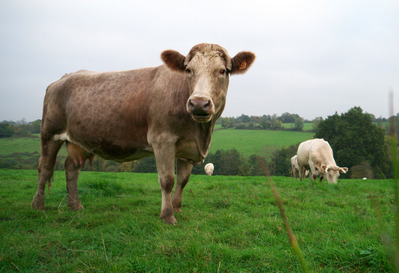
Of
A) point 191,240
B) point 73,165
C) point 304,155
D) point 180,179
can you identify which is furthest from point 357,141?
point 191,240

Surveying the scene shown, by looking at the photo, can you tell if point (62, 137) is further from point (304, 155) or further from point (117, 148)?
point (304, 155)

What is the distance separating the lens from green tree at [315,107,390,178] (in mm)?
27875

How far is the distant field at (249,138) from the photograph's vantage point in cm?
4194

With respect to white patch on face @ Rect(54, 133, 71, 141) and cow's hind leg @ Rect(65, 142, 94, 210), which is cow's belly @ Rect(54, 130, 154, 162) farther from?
cow's hind leg @ Rect(65, 142, 94, 210)

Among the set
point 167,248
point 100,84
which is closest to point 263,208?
point 167,248

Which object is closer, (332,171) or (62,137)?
(62,137)

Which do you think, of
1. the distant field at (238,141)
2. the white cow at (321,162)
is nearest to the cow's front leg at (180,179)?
the white cow at (321,162)

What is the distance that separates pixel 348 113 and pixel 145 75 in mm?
32352

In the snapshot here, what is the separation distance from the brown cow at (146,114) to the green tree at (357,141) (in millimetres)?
28560

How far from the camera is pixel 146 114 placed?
450 centimetres

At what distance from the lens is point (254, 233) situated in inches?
135

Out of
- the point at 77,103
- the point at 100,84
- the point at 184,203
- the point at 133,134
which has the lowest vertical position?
the point at 184,203

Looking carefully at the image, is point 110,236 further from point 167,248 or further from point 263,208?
point 263,208

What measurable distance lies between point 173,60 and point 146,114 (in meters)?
1.05
